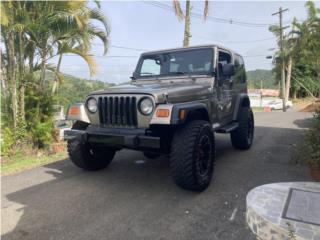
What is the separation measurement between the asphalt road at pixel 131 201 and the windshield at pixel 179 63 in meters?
1.63

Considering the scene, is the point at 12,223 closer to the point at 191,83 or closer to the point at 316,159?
the point at 191,83

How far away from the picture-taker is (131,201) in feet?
11.4

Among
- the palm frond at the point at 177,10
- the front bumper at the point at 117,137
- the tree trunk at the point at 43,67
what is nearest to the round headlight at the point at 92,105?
the front bumper at the point at 117,137

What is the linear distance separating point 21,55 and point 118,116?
3.90 m

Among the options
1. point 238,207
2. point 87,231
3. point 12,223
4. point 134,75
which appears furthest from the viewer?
point 134,75

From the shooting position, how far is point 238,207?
3246mm

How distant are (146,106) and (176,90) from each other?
49cm

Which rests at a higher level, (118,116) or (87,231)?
A: (118,116)

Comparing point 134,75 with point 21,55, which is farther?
point 21,55

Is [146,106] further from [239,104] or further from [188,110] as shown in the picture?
[239,104]

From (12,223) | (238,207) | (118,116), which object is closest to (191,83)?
(118,116)

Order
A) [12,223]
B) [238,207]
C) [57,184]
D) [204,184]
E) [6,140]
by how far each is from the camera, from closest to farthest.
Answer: [12,223] → [238,207] → [204,184] → [57,184] → [6,140]

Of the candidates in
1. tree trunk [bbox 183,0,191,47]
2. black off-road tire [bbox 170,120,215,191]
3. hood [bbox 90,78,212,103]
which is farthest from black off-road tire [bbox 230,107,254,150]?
tree trunk [bbox 183,0,191,47]

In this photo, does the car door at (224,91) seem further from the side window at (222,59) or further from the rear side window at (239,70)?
the rear side window at (239,70)
